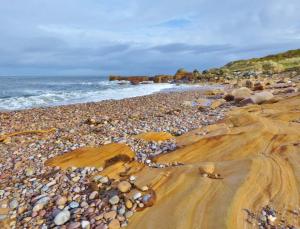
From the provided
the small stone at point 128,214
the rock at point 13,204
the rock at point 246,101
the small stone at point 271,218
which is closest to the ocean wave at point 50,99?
the rock at point 246,101

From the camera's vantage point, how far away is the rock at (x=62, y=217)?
13.0 feet

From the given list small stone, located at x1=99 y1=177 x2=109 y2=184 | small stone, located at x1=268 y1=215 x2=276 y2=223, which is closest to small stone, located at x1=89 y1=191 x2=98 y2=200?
small stone, located at x1=99 y1=177 x2=109 y2=184

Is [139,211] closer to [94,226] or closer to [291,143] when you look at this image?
[94,226]

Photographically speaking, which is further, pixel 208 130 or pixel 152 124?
pixel 152 124

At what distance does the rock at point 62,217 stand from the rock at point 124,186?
755 mm

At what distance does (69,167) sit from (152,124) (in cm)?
440

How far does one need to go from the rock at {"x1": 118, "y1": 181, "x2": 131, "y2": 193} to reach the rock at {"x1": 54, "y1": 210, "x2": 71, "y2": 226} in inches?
29.7

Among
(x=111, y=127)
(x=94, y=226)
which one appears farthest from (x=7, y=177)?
(x=111, y=127)

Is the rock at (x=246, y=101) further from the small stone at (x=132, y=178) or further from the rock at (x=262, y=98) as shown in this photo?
the small stone at (x=132, y=178)

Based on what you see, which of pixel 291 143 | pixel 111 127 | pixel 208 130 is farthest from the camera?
pixel 111 127

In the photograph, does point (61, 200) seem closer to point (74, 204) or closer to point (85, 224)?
point (74, 204)

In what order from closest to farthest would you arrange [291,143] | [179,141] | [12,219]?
[12,219] < [291,143] < [179,141]

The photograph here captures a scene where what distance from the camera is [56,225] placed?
3959 millimetres

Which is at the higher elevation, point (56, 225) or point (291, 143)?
point (291, 143)
